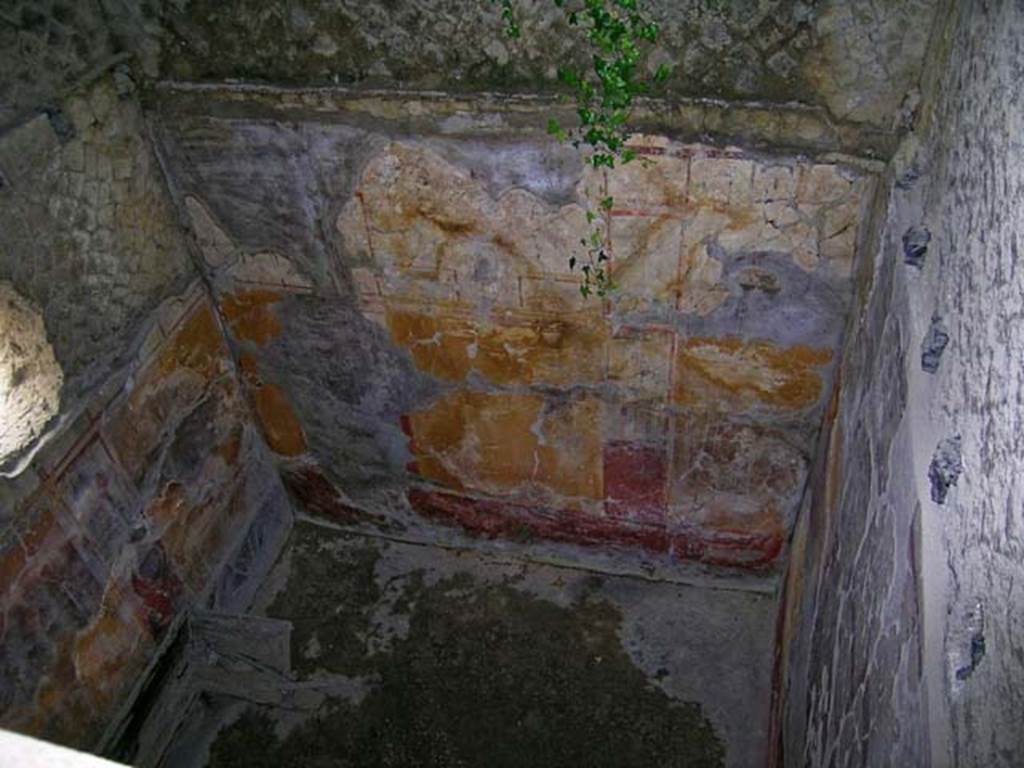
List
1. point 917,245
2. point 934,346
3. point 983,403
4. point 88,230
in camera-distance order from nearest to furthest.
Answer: point 983,403
point 934,346
point 917,245
point 88,230

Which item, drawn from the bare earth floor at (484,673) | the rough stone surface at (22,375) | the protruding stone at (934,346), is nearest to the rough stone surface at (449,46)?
the rough stone surface at (22,375)

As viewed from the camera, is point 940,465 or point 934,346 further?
point 934,346

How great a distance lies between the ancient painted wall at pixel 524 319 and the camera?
2.61 metres

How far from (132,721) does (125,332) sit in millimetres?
1283

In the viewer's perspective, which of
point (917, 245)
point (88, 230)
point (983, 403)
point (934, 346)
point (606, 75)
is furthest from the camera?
point (88, 230)

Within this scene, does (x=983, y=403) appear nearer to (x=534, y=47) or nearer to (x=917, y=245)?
(x=917, y=245)

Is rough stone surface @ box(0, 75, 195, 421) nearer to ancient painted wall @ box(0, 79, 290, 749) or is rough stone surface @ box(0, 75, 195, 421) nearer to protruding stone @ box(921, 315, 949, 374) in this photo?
ancient painted wall @ box(0, 79, 290, 749)

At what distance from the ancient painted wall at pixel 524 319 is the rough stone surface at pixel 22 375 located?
0.72 metres

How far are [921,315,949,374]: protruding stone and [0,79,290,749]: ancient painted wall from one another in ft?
7.18

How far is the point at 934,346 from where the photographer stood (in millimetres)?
1406

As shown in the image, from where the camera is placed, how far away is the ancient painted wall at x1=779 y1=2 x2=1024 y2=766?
A: 1.04 meters

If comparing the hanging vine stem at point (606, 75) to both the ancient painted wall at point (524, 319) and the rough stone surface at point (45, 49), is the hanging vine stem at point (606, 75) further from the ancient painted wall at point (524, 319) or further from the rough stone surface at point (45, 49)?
the rough stone surface at point (45, 49)

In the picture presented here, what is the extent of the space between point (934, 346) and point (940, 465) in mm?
246

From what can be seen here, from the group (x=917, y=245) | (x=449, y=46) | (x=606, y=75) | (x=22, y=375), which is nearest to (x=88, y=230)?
(x=22, y=375)
